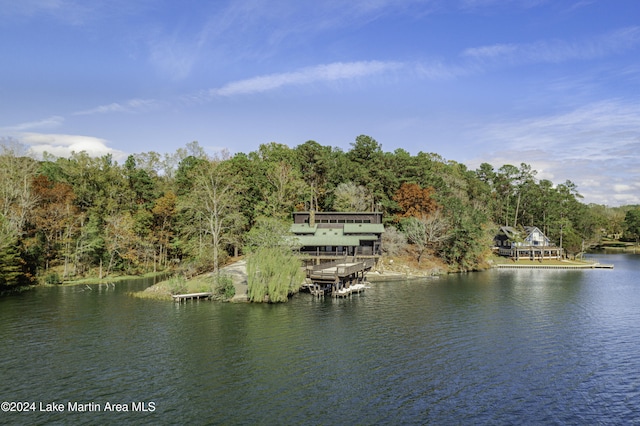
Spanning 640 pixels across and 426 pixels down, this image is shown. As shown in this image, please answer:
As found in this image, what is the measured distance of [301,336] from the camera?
3403cm

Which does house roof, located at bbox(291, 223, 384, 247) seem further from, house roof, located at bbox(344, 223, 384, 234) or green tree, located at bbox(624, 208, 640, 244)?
green tree, located at bbox(624, 208, 640, 244)

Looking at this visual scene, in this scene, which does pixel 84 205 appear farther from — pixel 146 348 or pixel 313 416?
pixel 313 416

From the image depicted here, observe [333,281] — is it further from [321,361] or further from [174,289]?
[321,361]

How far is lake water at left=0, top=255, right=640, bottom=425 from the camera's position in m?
21.7

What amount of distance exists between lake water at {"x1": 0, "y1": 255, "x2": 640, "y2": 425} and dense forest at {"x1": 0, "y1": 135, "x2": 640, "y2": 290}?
1552 centimetres

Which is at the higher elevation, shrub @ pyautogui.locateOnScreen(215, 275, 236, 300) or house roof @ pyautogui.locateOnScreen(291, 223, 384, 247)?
house roof @ pyautogui.locateOnScreen(291, 223, 384, 247)

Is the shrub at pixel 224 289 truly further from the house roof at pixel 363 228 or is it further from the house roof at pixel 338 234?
the house roof at pixel 363 228

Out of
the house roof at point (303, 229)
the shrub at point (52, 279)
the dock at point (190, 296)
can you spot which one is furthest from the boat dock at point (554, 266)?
the shrub at point (52, 279)

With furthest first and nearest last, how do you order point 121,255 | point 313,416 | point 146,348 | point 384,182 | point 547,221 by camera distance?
point 547,221, point 384,182, point 121,255, point 146,348, point 313,416

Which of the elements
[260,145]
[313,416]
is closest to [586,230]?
[260,145]

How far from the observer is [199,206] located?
212ft

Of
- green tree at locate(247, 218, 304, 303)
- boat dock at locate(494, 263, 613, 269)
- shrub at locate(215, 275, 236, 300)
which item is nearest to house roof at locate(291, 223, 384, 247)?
green tree at locate(247, 218, 304, 303)

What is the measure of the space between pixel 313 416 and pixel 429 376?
922cm

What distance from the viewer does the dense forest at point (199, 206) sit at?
61.2 meters
